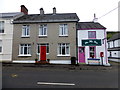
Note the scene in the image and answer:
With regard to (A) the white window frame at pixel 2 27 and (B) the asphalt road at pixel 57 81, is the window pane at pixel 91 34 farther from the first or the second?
(A) the white window frame at pixel 2 27

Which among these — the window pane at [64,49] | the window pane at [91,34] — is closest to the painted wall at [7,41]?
the window pane at [64,49]

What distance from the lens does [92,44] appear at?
16.6m

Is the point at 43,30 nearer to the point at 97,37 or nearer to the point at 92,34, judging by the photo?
the point at 92,34

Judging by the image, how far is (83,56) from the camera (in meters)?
16.8

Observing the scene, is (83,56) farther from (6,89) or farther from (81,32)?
(6,89)

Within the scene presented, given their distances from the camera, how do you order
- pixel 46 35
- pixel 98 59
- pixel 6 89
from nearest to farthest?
pixel 6 89
pixel 98 59
pixel 46 35

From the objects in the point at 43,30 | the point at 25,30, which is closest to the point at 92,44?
the point at 43,30

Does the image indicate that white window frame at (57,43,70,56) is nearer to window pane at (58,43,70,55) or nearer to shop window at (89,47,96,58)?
window pane at (58,43,70,55)

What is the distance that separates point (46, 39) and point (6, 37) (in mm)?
6446

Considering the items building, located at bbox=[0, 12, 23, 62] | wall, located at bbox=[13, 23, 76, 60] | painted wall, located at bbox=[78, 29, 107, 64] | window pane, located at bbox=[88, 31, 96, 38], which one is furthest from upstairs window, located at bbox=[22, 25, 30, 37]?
window pane, located at bbox=[88, 31, 96, 38]

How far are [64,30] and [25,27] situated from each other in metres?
6.30

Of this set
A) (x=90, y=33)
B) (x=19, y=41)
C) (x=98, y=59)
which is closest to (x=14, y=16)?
(x=19, y=41)

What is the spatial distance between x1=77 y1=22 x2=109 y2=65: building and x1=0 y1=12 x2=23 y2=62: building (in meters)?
10.8

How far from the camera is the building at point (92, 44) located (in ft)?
54.2
